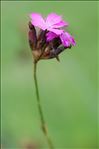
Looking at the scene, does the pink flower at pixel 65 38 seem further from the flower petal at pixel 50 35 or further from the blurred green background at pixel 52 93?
the blurred green background at pixel 52 93

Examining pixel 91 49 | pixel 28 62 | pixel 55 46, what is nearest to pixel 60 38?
pixel 55 46

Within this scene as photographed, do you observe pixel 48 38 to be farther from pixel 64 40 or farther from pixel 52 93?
pixel 52 93

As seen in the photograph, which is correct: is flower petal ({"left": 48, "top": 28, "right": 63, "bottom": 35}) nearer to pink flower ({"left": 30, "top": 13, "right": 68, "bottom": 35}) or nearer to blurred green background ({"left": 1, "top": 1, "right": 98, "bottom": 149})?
pink flower ({"left": 30, "top": 13, "right": 68, "bottom": 35})

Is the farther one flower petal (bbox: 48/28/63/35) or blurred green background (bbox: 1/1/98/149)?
blurred green background (bbox: 1/1/98/149)

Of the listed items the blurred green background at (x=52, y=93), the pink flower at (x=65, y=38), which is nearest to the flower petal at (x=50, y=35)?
the pink flower at (x=65, y=38)

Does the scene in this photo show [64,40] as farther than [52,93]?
No

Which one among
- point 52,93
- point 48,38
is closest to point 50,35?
point 48,38

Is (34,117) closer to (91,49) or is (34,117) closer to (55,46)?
(91,49)

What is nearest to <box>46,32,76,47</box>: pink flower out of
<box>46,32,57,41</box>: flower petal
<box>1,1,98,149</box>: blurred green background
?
<box>46,32,57,41</box>: flower petal
